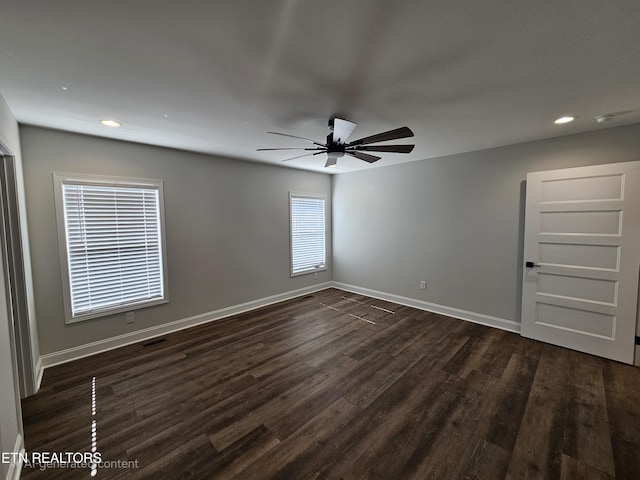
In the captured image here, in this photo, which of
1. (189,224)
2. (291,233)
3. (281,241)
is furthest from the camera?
(291,233)

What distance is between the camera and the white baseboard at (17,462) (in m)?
1.48

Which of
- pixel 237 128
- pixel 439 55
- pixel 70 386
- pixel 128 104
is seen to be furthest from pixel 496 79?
pixel 70 386

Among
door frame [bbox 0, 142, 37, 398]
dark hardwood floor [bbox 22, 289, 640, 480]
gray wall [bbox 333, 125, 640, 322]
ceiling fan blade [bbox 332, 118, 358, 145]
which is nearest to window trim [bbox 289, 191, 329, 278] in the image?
gray wall [bbox 333, 125, 640, 322]

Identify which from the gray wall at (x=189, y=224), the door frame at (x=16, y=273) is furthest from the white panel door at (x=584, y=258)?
the door frame at (x=16, y=273)

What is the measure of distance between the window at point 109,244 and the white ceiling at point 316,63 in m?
0.74

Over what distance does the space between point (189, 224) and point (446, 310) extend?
4208mm

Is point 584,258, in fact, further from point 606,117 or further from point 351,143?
point 351,143

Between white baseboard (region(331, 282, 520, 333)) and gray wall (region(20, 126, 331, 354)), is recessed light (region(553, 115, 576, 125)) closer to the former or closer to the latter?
white baseboard (region(331, 282, 520, 333))

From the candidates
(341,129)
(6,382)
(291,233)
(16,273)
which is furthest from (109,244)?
(341,129)

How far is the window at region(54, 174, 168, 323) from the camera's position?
2.88 meters

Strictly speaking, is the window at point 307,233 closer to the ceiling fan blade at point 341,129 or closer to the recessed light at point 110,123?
the ceiling fan blade at point 341,129

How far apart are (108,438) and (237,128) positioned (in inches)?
113

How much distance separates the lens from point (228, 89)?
200 centimetres

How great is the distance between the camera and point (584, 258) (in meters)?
3.00
